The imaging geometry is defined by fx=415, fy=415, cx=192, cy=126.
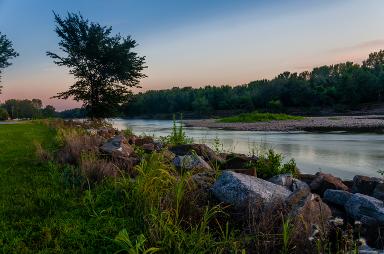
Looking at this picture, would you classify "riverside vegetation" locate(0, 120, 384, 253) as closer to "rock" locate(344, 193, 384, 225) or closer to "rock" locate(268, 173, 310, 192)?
"rock" locate(344, 193, 384, 225)

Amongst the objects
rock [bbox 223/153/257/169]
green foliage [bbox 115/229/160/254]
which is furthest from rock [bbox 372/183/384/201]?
green foliage [bbox 115/229/160/254]

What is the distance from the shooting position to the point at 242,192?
533 cm

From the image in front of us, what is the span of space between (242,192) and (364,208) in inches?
68.5

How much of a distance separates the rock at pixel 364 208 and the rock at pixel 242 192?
94 cm

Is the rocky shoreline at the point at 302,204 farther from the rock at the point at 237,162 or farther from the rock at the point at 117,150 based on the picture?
the rock at the point at 117,150

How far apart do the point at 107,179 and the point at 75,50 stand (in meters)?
25.3

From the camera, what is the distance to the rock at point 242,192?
5.13 metres

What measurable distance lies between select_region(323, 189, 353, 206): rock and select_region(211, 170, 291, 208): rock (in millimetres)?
1052

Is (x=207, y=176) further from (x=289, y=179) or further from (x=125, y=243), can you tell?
(x=125, y=243)

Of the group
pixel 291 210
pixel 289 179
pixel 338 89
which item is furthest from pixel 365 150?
pixel 338 89

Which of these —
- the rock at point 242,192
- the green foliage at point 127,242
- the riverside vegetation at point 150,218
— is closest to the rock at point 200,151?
the riverside vegetation at point 150,218

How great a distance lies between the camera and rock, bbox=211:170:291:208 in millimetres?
5129

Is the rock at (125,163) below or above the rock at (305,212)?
above

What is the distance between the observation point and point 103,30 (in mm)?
31219
